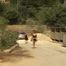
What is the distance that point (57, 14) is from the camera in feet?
213

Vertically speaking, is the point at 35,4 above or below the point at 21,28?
above

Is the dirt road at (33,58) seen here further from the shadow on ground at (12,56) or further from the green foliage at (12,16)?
the green foliage at (12,16)

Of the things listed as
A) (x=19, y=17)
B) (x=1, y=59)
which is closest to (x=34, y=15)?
(x=19, y=17)

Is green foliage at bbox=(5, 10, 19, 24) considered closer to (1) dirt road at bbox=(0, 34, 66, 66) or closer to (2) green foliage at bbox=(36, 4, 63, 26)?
(2) green foliage at bbox=(36, 4, 63, 26)

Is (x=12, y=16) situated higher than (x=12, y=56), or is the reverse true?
(x=12, y=16)

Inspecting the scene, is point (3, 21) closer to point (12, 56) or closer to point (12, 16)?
point (12, 16)

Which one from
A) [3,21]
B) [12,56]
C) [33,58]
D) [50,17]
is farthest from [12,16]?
[33,58]

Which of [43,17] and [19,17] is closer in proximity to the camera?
[43,17]

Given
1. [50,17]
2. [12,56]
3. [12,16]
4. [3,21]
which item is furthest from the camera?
[12,16]

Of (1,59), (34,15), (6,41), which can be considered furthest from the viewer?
(34,15)

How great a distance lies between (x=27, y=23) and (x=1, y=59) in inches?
2011

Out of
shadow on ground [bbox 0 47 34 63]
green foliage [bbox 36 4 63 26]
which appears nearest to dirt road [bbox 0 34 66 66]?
shadow on ground [bbox 0 47 34 63]

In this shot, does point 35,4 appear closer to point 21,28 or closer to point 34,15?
point 34,15

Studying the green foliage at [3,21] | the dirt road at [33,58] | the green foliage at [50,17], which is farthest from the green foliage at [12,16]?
the dirt road at [33,58]
